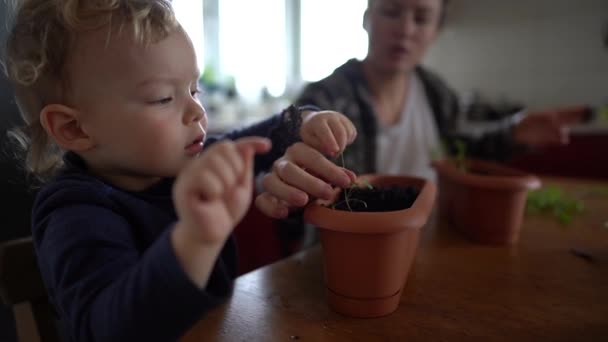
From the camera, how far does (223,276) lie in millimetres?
603

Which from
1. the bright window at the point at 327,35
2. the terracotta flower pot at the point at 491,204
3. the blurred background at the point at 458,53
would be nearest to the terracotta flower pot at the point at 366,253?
the terracotta flower pot at the point at 491,204

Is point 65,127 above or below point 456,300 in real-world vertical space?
above

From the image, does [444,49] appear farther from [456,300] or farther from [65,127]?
[65,127]

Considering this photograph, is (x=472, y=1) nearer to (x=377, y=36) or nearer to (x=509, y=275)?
(x=377, y=36)

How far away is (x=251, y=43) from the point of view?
321 cm

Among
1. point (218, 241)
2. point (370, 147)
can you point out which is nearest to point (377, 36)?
point (370, 147)

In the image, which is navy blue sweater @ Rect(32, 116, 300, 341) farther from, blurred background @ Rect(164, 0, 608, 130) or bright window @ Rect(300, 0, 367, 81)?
bright window @ Rect(300, 0, 367, 81)

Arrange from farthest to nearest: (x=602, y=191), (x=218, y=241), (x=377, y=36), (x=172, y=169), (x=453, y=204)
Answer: (x=377, y=36) → (x=602, y=191) → (x=453, y=204) → (x=172, y=169) → (x=218, y=241)

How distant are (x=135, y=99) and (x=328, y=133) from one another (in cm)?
26

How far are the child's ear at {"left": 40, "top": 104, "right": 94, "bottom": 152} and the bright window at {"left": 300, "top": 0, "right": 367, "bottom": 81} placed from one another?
8.70ft

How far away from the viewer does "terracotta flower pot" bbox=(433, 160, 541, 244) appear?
0.69m

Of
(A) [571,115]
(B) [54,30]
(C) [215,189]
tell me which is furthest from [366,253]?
(A) [571,115]

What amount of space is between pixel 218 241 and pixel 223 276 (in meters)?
0.29

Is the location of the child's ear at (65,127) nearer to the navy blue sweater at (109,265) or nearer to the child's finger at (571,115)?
the navy blue sweater at (109,265)
